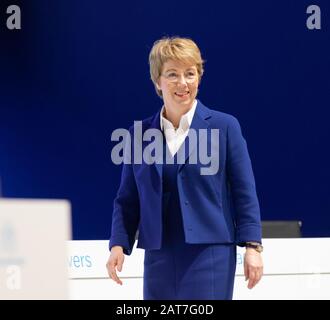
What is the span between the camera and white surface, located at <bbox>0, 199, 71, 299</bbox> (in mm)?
1193

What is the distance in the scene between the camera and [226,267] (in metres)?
1.91

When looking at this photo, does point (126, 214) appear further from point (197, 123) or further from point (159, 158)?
point (197, 123)

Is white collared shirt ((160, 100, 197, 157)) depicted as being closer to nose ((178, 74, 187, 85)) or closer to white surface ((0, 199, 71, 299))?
nose ((178, 74, 187, 85))

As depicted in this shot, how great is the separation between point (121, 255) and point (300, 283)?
31.4 inches

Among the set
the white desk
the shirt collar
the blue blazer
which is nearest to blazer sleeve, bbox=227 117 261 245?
the blue blazer

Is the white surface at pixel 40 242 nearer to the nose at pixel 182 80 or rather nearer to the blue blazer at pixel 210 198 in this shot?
the blue blazer at pixel 210 198

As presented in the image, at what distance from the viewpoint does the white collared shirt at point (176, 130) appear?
77.2 inches

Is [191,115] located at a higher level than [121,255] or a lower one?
higher

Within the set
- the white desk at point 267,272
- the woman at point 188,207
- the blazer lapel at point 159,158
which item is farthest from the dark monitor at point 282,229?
the blazer lapel at point 159,158

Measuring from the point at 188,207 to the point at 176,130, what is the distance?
23 centimetres

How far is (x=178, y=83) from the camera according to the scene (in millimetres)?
1994

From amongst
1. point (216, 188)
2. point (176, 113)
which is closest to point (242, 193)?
point (216, 188)
